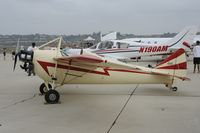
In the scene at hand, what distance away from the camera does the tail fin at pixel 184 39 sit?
25491 mm

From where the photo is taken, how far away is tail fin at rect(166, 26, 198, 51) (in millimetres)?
25491

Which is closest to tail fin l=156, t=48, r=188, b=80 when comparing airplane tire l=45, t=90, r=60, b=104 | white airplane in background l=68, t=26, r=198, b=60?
airplane tire l=45, t=90, r=60, b=104

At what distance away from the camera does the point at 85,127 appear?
6105mm

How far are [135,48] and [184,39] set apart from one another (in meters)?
5.59

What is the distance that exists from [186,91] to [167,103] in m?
2.40

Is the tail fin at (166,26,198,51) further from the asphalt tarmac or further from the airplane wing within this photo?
the airplane wing

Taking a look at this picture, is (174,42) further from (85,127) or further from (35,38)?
(85,127)

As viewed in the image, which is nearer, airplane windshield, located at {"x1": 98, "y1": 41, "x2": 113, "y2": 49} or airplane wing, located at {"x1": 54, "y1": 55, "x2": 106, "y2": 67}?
airplane wing, located at {"x1": 54, "y1": 55, "x2": 106, "y2": 67}

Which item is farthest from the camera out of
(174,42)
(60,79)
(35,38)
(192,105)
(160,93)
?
(174,42)

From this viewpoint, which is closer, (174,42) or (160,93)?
(160,93)

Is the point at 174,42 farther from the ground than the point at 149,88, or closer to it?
farther from the ground

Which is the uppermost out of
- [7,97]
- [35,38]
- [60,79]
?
[35,38]

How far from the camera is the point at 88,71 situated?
9.41 m

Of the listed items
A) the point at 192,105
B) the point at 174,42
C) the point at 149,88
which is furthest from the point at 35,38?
the point at 174,42
